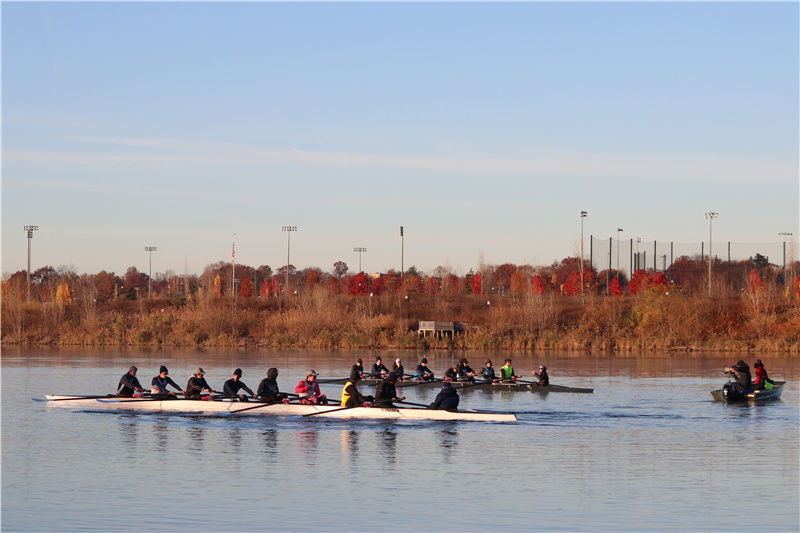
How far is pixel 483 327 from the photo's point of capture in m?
69.1

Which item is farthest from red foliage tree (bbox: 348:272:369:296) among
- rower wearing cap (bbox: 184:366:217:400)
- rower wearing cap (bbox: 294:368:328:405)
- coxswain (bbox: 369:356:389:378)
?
rower wearing cap (bbox: 294:368:328:405)

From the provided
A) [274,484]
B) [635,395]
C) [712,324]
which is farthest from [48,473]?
[712,324]

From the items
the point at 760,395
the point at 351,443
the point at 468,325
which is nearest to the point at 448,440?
the point at 351,443

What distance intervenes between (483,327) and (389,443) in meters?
45.4

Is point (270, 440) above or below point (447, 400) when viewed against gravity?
below

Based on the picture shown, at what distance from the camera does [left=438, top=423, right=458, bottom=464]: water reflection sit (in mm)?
22297

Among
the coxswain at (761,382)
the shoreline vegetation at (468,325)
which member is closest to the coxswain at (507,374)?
the coxswain at (761,382)

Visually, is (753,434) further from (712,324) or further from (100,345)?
(100,345)

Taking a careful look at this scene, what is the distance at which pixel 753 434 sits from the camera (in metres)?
26.0

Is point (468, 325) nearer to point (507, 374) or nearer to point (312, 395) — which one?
point (507, 374)

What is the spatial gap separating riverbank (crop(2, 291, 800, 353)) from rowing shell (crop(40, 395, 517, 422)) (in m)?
35.8

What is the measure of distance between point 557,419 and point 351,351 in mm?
35945

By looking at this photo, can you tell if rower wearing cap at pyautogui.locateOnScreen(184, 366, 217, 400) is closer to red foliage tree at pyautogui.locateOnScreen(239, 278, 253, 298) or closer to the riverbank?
the riverbank

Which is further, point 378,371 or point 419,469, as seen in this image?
point 378,371
